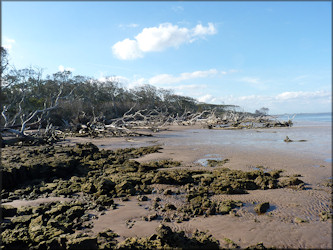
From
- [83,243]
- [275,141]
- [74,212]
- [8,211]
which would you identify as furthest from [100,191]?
[275,141]

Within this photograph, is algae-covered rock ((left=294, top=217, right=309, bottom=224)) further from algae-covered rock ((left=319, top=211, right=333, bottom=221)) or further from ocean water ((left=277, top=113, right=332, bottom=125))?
ocean water ((left=277, top=113, right=332, bottom=125))

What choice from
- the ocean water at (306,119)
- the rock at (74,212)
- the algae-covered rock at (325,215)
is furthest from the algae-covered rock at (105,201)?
the ocean water at (306,119)

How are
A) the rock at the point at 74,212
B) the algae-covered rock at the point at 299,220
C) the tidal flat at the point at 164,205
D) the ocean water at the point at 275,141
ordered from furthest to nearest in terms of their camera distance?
the ocean water at the point at 275,141, the rock at the point at 74,212, the algae-covered rock at the point at 299,220, the tidal flat at the point at 164,205

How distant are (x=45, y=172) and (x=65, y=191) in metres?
2.12

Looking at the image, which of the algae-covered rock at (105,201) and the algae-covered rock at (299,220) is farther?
the algae-covered rock at (105,201)

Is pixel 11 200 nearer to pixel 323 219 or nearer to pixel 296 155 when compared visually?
pixel 323 219

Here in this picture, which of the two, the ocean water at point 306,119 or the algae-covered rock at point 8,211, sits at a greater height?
the ocean water at point 306,119

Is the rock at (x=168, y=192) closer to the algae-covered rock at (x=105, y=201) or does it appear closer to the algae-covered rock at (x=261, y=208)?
the algae-covered rock at (x=105, y=201)

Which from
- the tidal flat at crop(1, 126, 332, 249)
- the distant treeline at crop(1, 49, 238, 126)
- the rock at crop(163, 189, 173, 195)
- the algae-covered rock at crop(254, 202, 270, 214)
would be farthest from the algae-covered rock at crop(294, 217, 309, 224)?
the distant treeline at crop(1, 49, 238, 126)

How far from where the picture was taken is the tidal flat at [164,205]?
12.8 feet

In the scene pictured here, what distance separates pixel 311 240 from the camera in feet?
12.4

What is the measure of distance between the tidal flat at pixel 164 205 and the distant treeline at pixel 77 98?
57.4ft

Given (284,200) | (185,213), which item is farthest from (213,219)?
(284,200)

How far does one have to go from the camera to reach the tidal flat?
3.92m
